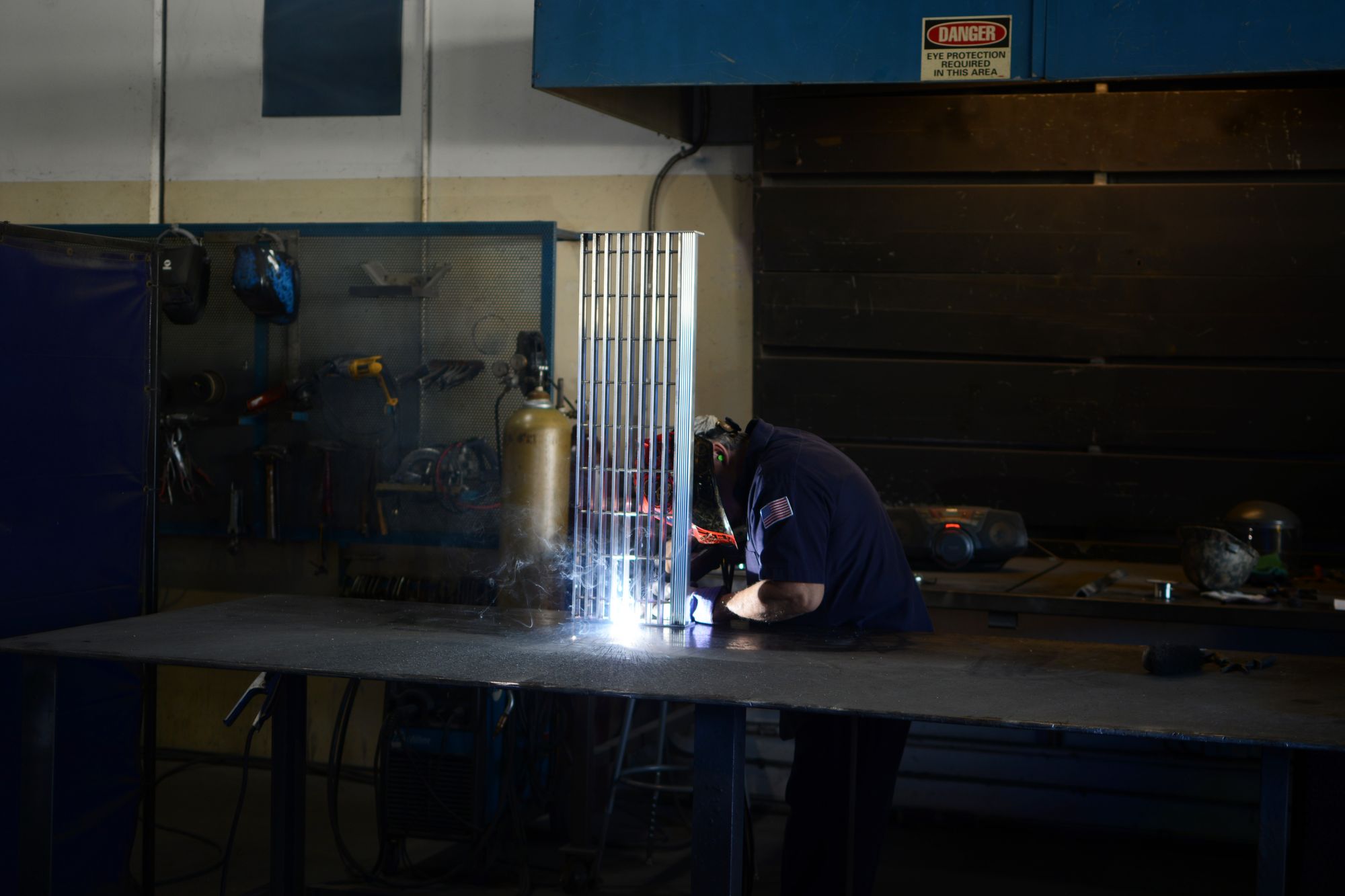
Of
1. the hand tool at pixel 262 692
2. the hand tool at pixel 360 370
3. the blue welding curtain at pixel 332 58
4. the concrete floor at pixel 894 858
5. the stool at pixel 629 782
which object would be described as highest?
the blue welding curtain at pixel 332 58

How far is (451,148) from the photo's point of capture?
4488 millimetres

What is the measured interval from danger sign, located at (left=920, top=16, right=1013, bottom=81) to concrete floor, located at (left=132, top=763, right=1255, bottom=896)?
217cm

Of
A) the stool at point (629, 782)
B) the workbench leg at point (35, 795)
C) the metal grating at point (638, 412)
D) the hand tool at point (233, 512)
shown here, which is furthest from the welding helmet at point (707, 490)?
the hand tool at point (233, 512)

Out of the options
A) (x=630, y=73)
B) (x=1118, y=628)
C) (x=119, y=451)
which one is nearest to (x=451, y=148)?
(x=630, y=73)

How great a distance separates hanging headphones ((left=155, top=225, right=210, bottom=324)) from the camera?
413 cm

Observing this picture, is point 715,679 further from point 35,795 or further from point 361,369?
point 361,369

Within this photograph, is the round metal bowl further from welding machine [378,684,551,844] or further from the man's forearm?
welding machine [378,684,551,844]

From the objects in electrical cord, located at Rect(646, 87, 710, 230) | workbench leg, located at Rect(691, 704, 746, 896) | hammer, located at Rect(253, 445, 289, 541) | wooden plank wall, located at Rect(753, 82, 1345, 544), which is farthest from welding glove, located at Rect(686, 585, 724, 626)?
hammer, located at Rect(253, 445, 289, 541)

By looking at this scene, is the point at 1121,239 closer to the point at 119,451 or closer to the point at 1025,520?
the point at 1025,520

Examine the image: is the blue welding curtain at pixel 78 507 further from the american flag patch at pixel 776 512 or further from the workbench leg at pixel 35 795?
the american flag patch at pixel 776 512

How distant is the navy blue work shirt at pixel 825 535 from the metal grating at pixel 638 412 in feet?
0.64

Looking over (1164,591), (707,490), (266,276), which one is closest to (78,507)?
(266,276)

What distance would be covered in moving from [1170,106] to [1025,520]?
128cm

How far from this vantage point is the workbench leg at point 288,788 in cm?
285
